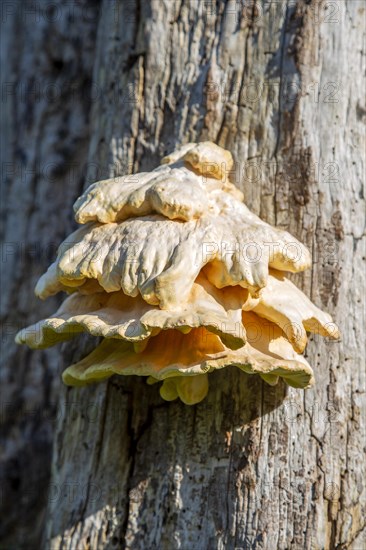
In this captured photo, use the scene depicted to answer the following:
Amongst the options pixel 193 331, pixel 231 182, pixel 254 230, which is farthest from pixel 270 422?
pixel 231 182

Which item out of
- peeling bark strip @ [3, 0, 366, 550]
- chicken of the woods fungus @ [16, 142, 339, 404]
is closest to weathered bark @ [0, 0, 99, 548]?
peeling bark strip @ [3, 0, 366, 550]

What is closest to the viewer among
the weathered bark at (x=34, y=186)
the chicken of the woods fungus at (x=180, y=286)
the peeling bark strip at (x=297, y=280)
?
the chicken of the woods fungus at (x=180, y=286)

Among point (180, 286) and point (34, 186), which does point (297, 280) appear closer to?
point (180, 286)

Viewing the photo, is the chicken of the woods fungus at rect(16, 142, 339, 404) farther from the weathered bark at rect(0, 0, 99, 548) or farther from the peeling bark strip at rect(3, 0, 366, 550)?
the weathered bark at rect(0, 0, 99, 548)

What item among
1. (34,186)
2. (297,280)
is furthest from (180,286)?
(34,186)

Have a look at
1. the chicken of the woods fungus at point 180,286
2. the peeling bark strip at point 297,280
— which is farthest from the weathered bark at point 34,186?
the chicken of the woods fungus at point 180,286

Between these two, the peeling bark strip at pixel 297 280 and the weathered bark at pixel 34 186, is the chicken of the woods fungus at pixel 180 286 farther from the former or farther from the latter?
the weathered bark at pixel 34 186

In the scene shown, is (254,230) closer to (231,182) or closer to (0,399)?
(231,182)
